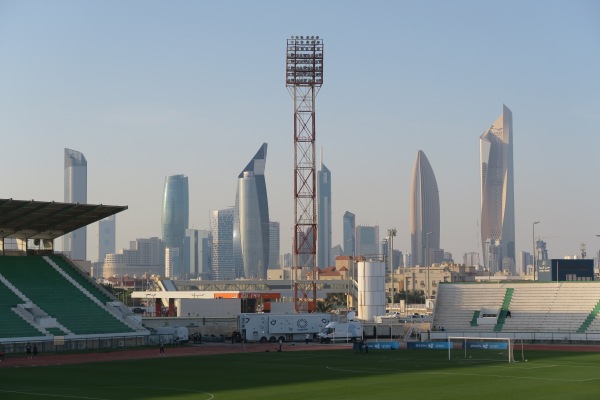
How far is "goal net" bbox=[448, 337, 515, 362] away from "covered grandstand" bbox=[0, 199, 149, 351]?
2891 centimetres

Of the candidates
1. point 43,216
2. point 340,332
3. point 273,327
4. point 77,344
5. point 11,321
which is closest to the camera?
point 11,321

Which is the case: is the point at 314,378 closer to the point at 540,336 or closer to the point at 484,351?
the point at 484,351

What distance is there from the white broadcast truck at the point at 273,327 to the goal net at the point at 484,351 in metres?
18.7

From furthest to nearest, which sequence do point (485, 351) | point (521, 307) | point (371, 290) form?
point (371, 290) → point (521, 307) → point (485, 351)

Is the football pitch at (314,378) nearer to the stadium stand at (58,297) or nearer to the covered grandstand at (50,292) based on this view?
the covered grandstand at (50,292)

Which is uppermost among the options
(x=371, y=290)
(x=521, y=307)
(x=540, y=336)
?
(x=371, y=290)

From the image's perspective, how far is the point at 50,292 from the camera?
3529 inches

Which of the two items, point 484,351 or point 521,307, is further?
point 521,307

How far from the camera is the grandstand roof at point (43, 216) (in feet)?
277

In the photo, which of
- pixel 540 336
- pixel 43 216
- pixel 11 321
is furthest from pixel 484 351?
pixel 43 216

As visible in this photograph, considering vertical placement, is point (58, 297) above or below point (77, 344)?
above

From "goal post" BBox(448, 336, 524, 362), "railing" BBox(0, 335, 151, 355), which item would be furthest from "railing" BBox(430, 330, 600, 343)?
"railing" BBox(0, 335, 151, 355)

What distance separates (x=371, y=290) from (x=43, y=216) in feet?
146

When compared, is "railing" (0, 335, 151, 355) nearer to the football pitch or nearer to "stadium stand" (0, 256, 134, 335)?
"stadium stand" (0, 256, 134, 335)
